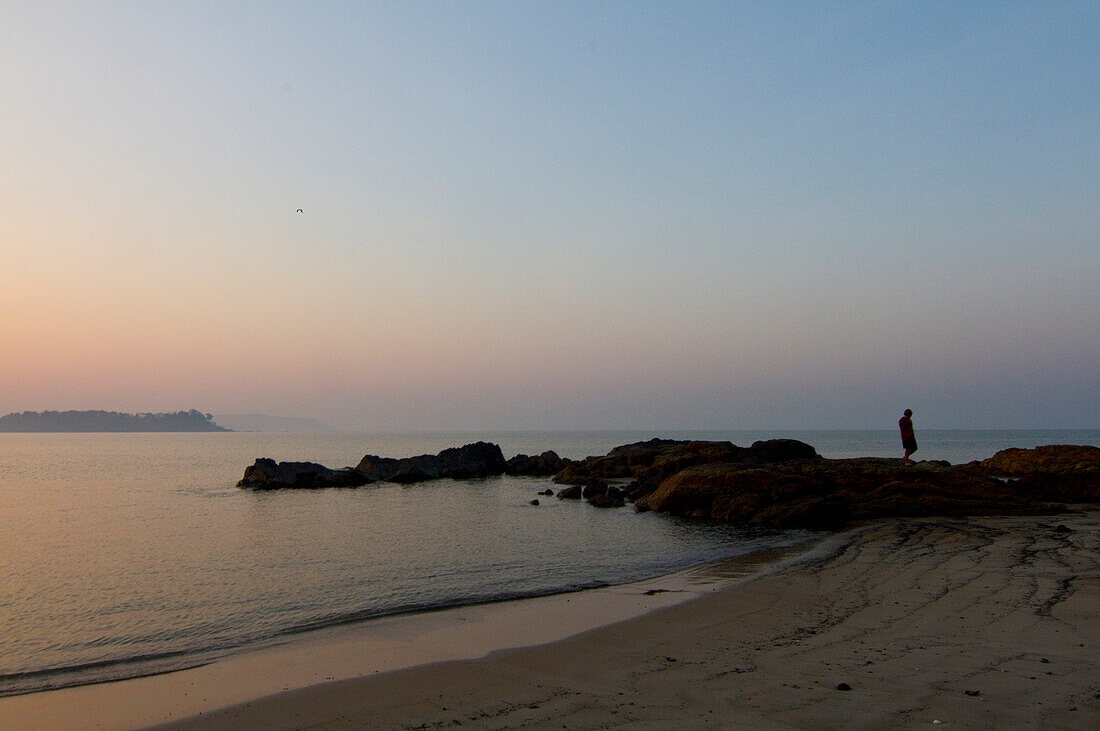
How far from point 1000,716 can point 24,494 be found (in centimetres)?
4623

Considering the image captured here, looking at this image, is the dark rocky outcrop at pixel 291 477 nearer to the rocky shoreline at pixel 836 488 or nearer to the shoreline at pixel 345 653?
the rocky shoreline at pixel 836 488

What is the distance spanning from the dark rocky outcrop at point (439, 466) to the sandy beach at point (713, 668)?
1471 inches

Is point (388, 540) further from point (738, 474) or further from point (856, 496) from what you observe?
point (856, 496)

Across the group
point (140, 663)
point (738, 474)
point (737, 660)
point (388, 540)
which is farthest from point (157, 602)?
point (738, 474)

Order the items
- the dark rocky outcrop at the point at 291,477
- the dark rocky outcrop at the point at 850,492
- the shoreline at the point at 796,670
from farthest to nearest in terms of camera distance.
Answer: the dark rocky outcrop at the point at 291,477 < the dark rocky outcrop at the point at 850,492 < the shoreline at the point at 796,670

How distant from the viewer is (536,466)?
53.4 meters

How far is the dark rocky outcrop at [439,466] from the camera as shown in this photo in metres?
48.0

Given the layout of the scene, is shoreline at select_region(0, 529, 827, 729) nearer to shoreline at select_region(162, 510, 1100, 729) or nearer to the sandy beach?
the sandy beach

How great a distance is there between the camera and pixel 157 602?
43.2ft

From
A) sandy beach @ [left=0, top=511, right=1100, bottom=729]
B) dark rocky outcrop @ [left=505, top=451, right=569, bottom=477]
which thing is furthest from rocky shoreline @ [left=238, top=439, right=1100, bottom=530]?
dark rocky outcrop @ [left=505, top=451, right=569, bottom=477]

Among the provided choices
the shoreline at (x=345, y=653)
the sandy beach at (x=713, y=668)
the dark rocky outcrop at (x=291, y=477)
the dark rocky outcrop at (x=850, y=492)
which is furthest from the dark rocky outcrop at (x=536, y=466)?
the sandy beach at (x=713, y=668)

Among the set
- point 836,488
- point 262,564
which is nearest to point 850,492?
point 836,488

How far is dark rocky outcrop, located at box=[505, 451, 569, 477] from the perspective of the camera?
2068 inches

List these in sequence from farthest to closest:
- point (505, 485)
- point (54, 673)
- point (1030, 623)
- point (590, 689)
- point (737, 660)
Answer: point (505, 485)
point (54, 673)
point (1030, 623)
point (737, 660)
point (590, 689)
